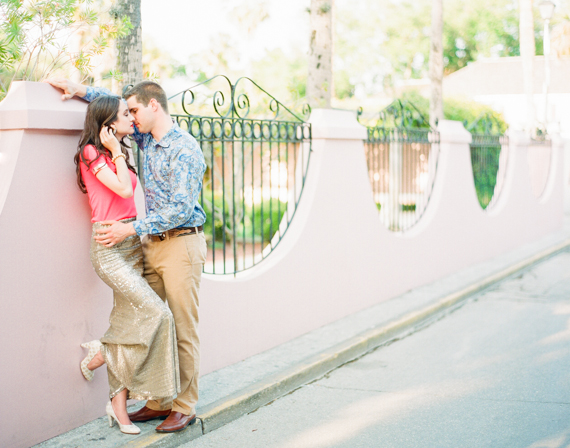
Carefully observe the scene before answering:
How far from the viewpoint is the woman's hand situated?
388 cm

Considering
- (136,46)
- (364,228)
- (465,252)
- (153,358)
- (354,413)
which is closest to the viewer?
(153,358)

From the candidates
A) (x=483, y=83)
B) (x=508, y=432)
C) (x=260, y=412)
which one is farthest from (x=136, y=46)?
(x=483, y=83)

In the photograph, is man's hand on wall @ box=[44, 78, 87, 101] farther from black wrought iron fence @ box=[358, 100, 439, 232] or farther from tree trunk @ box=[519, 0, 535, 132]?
tree trunk @ box=[519, 0, 535, 132]

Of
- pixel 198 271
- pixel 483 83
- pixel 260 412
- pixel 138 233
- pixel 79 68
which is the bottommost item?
pixel 260 412

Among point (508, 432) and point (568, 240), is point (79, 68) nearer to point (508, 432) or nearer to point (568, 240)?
point (508, 432)

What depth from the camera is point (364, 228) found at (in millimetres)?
7543

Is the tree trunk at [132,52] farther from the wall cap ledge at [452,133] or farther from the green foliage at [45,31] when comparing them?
the wall cap ledge at [452,133]

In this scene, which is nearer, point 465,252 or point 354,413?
point 354,413

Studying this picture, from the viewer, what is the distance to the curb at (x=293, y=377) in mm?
4309

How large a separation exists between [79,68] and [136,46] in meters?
0.93

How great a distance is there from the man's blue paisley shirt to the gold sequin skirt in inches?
9.2

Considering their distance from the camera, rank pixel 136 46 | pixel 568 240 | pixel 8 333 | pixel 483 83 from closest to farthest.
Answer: pixel 8 333 < pixel 136 46 < pixel 568 240 < pixel 483 83

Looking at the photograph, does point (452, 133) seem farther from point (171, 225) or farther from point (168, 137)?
point (171, 225)

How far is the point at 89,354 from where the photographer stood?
420cm
